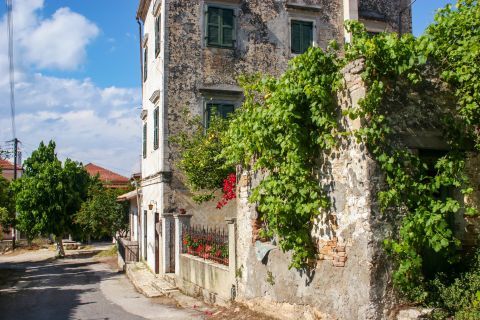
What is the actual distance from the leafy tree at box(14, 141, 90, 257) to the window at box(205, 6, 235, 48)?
17.4 metres

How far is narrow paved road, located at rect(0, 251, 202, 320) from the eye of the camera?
11312mm

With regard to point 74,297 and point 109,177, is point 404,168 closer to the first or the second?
point 74,297

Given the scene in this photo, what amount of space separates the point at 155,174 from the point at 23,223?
1600 cm

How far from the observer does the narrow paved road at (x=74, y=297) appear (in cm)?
1131

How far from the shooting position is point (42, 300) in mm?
14258

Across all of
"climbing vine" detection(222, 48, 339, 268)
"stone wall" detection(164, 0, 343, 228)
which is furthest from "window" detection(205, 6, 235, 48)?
"climbing vine" detection(222, 48, 339, 268)

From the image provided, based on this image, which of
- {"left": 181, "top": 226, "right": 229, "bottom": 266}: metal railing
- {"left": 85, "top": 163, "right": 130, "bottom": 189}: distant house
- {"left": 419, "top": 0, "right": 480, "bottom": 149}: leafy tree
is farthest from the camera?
{"left": 85, "top": 163, "right": 130, "bottom": 189}: distant house

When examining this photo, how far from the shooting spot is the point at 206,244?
11.8m

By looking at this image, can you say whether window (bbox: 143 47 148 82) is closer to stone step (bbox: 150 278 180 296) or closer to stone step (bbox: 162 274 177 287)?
stone step (bbox: 162 274 177 287)

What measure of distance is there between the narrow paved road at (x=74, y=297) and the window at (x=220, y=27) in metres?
8.43

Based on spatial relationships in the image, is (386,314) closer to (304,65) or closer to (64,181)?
(304,65)

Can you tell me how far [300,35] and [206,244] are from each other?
332 inches

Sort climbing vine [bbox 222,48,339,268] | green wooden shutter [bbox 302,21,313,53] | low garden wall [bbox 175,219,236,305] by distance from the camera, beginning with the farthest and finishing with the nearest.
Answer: green wooden shutter [bbox 302,21,313,53], low garden wall [bbox 175,219,236,305], climbing vine [bbox 222,48,339,268]

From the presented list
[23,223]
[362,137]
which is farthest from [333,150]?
[23,223]
